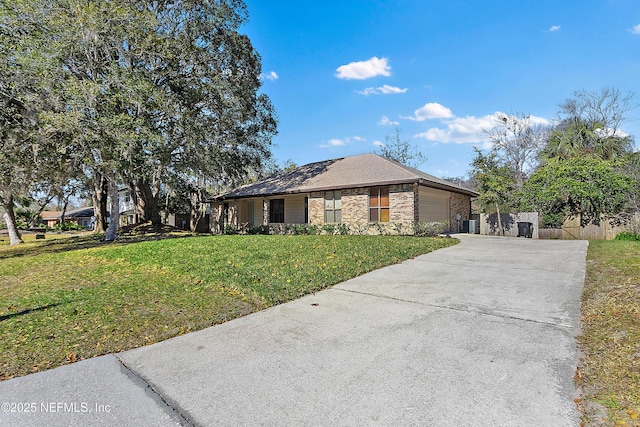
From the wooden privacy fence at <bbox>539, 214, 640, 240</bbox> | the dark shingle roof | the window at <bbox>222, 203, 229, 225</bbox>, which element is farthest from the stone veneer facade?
the window at <bbox>222, 203, 229, 225</bbox>

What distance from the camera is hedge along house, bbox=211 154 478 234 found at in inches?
556

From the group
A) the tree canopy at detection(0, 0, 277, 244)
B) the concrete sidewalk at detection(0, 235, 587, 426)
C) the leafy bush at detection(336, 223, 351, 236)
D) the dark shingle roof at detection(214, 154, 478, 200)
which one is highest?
the tree canopy at detection(0, 0, 277, 244)

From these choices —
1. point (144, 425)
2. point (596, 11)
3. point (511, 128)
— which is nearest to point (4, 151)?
point (144, 425)

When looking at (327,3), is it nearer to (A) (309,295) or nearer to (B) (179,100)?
(B) (179,100)

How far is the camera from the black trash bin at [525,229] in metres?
15.3

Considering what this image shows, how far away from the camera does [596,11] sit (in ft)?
33.9

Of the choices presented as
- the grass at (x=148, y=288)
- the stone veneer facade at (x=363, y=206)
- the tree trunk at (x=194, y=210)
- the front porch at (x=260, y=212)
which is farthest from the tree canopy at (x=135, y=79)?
the stone veneer facade at (x=363, y=206)

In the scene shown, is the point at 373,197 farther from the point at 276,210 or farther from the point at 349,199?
the point at 276,210

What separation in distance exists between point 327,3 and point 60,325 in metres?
14.4

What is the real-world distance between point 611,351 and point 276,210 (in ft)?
56.5

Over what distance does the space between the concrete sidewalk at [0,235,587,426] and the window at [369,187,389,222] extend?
9471mm

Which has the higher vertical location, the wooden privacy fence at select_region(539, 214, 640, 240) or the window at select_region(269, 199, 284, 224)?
the window at select_region(269, 199, 284, 224)

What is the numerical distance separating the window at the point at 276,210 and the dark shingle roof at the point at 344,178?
902 mm

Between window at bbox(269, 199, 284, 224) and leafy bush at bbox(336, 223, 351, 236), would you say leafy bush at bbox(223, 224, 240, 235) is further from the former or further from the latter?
leafy bush at bbox(336, 223, 351, 236)
